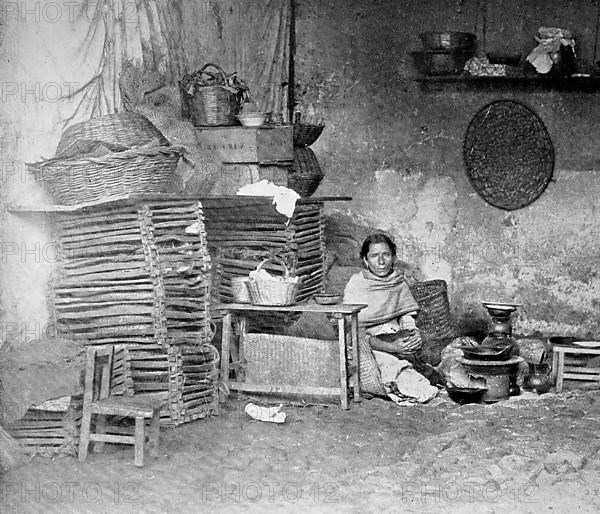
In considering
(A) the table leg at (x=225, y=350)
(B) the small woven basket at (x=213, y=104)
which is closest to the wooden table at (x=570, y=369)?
(A) the table leg at (x=225, y=350)

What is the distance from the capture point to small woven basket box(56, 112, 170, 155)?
579 centimetres

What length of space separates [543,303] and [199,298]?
4105 mm

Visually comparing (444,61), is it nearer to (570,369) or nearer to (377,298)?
(377,298)

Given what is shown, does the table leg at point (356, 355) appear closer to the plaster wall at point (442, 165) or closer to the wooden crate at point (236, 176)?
the wooden crate at point (236, 176)

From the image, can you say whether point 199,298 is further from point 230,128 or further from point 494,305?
point 494,305

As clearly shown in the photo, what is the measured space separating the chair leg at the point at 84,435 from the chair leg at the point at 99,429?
13 cm

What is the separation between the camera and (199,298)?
20.5ft

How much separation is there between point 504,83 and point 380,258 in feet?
8.53

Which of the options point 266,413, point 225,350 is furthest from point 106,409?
point 225,350

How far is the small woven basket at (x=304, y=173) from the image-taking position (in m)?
7.70

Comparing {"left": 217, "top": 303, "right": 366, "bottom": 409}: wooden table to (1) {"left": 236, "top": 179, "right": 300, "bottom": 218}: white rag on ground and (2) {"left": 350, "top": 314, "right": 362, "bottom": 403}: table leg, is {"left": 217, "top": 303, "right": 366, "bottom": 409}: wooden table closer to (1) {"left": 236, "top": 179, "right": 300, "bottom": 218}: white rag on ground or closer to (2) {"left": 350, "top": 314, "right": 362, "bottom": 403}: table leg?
(2) {"left": 350, "top": 314, "right": 362, "bottom": 403}: table leg

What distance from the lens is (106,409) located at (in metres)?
5.30

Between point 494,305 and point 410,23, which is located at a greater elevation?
point 410,23

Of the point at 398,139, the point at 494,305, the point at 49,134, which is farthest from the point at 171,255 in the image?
the point at 398,139
